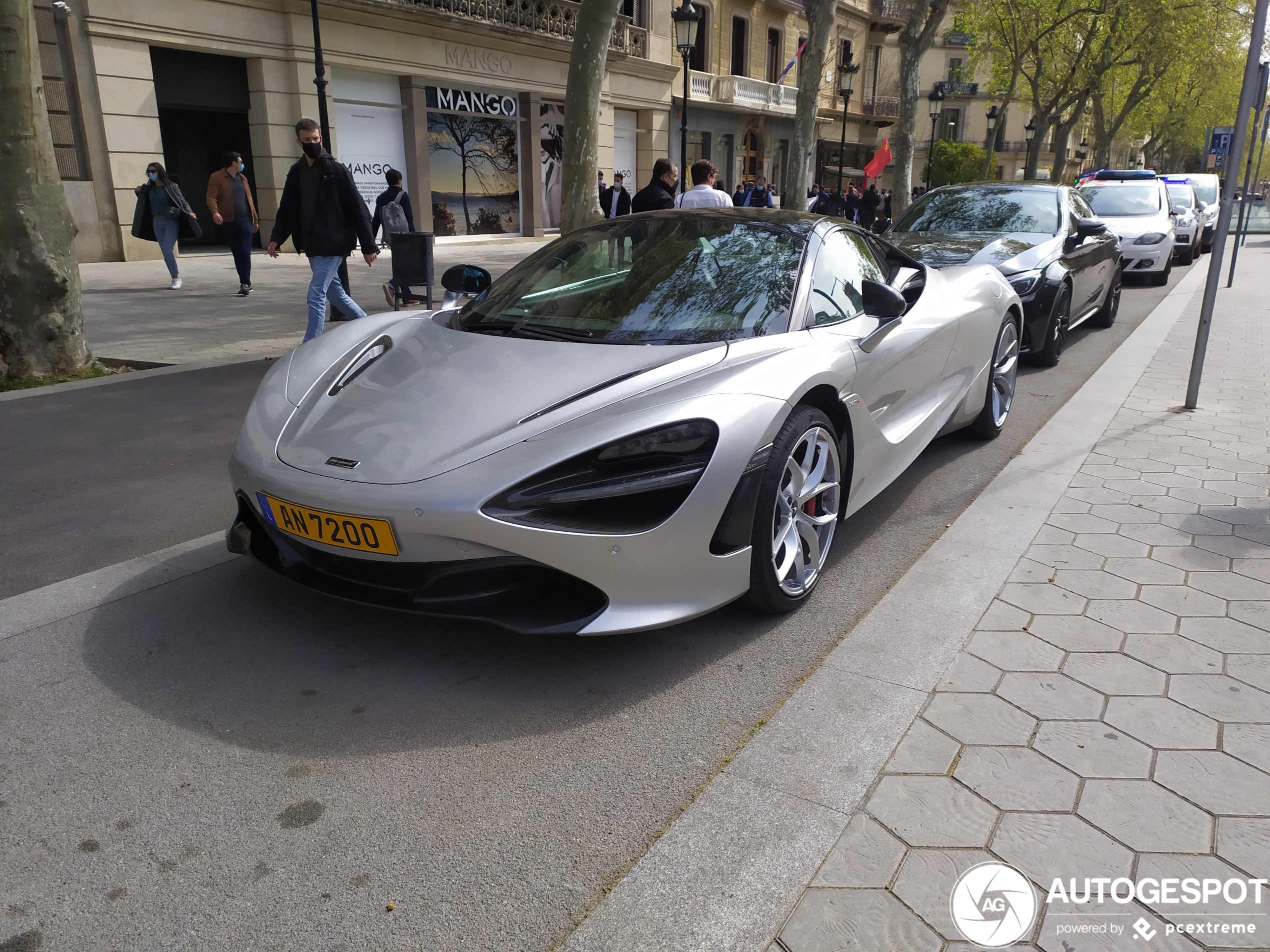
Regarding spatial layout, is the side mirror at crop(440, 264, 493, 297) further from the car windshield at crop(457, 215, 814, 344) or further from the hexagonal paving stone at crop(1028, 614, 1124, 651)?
the hexagonal paving stone at crop(1028, 614, 1124, 651)

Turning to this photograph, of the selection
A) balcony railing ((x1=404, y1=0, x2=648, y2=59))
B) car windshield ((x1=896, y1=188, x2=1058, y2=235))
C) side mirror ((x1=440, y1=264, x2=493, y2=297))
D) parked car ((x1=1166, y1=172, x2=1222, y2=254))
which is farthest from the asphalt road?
parked car ((x1=1166, y1=172, x2=1222, y2=254))

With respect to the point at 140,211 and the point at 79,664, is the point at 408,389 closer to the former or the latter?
the point at 79,664

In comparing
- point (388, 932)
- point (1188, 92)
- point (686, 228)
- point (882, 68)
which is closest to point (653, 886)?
point (388, 932)

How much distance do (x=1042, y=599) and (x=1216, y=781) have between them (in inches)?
43.4

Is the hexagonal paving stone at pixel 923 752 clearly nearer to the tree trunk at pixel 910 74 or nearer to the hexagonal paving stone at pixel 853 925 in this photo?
the hexagonal paving stone at pixel 853 925

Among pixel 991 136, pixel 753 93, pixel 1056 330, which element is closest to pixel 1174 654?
pixel 1056 330

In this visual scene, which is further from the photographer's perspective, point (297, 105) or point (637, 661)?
point (297, 105)

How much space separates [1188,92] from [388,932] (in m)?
52.8

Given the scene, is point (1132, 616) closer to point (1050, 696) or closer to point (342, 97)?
point (1050, 696)

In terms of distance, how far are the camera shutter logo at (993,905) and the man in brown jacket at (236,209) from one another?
40.2 feet

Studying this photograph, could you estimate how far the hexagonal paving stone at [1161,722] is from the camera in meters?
2.52

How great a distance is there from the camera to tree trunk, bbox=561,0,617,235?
34.0ft

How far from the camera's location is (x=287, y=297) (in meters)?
12.3

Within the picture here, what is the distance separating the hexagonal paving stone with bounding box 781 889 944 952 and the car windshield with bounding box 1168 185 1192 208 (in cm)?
2170
